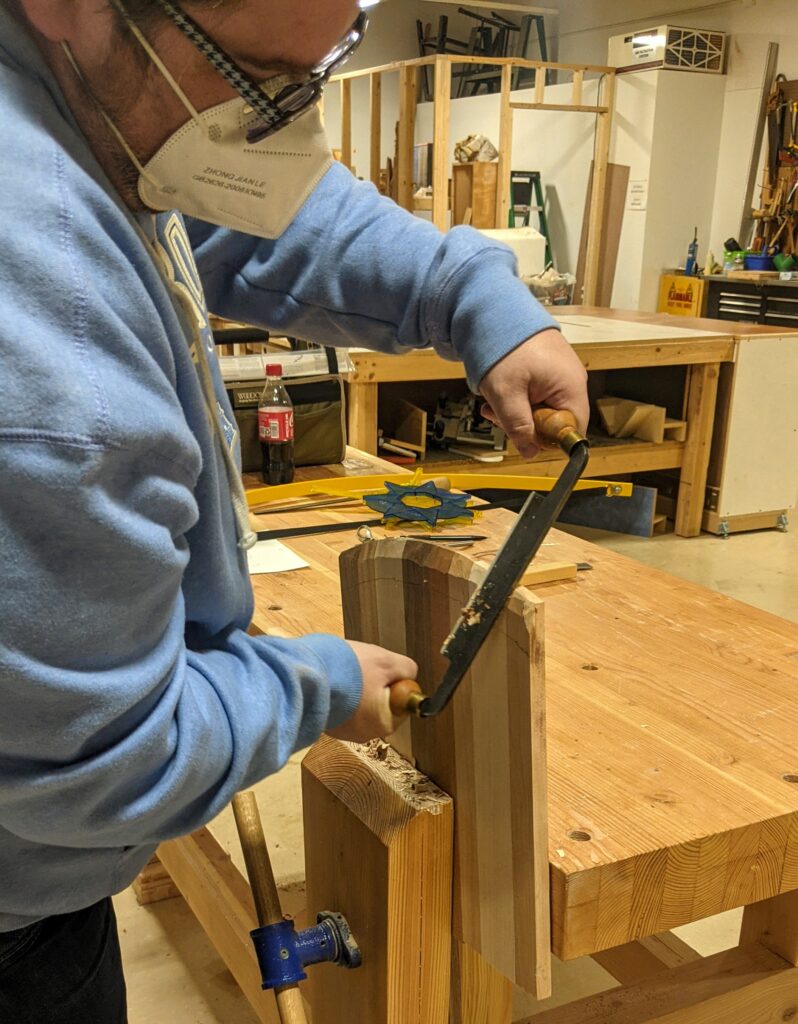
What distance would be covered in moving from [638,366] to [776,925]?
96.5 inches

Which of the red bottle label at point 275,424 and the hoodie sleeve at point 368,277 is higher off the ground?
the hoodie sleeve at point 368,277

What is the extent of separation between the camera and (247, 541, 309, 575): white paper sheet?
136 centimetres

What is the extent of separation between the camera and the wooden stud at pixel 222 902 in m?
1.25

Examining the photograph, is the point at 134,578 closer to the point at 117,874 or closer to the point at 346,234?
the point at 117,874

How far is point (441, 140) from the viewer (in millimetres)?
5648

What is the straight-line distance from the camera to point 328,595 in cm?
126

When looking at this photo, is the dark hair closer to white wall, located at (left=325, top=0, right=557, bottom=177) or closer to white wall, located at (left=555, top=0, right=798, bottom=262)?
white wall, located at (left=555, top=0, right=798, bottom=262)

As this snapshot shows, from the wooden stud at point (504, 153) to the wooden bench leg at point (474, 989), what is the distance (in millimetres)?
5668

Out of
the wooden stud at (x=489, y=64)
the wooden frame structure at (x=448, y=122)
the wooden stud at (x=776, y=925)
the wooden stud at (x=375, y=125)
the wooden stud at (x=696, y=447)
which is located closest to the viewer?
the wooden stud at (x=776, y=925)

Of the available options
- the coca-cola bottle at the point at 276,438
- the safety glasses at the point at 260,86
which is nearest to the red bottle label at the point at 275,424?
the coca-cola bottle at the point at 276,438

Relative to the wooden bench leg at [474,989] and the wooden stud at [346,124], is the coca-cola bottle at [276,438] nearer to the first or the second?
the wooden bench leg at [474,989]

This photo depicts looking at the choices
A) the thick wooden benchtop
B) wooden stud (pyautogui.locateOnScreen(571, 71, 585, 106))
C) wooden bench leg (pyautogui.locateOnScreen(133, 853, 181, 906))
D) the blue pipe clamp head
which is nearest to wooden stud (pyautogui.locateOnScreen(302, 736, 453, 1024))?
the blue pipe clamp head

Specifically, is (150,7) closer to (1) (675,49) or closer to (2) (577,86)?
(2) (577,86)

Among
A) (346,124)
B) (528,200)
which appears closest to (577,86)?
(528,200)
